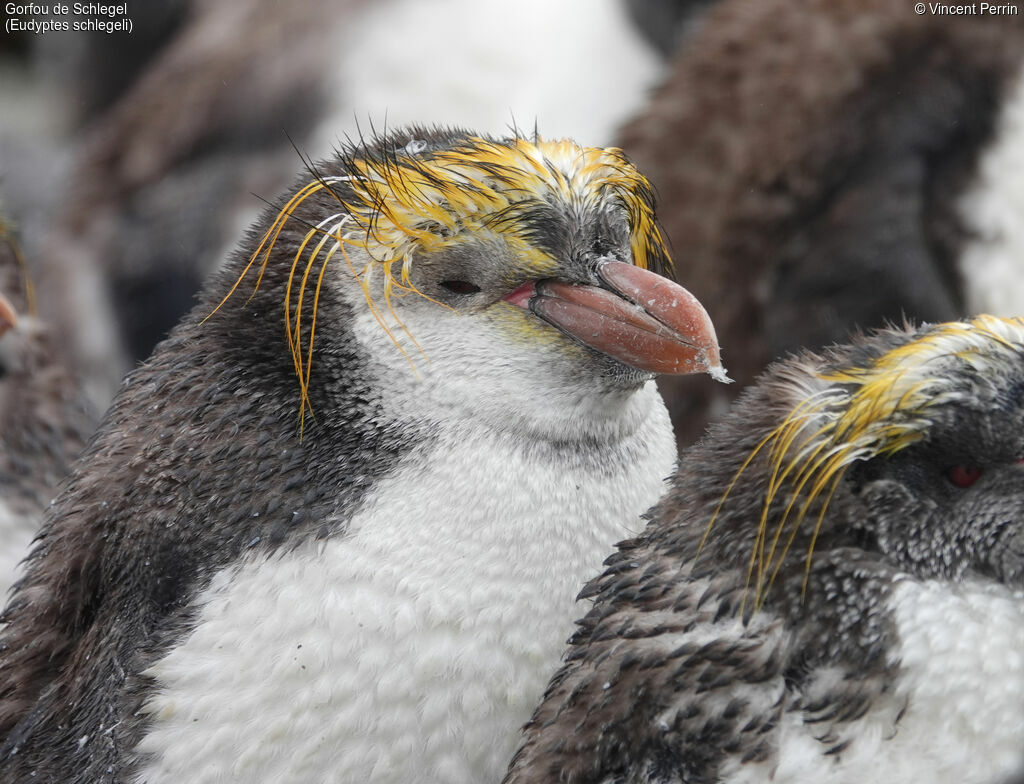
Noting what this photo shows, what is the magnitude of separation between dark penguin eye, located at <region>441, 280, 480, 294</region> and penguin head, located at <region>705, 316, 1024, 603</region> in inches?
18.0

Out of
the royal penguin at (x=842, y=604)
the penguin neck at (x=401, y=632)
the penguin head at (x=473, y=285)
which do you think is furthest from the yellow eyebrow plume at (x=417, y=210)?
the royal penguin at (x=842, y=604)

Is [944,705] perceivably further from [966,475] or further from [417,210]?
[417,210]

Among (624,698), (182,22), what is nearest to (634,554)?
(624,698)

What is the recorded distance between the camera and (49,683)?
6.42 feet

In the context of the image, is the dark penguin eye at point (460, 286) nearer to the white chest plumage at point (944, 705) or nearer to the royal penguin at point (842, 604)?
the royal penguin at point (842, 604)

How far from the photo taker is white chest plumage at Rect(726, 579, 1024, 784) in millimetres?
1492

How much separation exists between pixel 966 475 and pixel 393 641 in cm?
74

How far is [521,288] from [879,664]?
69cm

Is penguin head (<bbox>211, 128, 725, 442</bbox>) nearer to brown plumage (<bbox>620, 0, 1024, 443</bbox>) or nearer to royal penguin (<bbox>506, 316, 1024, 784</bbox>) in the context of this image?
royal penguin (<bbox>506, 316, 1024, 784</bbox>)

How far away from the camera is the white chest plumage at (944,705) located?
1492 mm

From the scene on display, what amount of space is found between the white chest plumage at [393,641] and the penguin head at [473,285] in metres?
0.10

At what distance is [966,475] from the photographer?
1554 mm

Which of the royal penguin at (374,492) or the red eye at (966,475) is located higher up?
the royal penguin at (374,492)

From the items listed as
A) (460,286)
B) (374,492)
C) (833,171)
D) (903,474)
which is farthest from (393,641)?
(833,171)
